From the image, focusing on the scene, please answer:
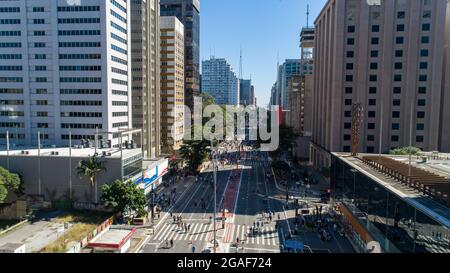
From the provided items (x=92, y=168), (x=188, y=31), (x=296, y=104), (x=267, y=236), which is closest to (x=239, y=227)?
(x=267, y=236)

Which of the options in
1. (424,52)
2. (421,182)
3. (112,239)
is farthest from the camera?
(424,52)

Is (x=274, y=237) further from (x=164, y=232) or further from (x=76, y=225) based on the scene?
(x=76, y=225)

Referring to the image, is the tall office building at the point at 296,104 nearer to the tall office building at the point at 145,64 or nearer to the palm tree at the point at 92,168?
the tall office building at the point at 145,64

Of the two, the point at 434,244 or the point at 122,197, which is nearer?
the point at 434,244

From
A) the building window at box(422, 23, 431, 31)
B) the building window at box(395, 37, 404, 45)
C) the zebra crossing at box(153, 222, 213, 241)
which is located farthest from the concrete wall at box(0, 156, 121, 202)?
the building window at box(422, 23, 431, 31)

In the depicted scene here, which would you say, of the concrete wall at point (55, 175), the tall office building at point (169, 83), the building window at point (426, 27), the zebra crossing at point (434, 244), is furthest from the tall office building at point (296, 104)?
the zebra crossing at point (434, 244)

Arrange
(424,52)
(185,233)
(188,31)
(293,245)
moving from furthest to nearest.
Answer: (188,31) → (424,52) → (185,233) → (293,245)

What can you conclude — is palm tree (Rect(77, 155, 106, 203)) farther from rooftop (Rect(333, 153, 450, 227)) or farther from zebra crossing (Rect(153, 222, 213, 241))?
rooftop (Rect(333, 153, 450, 227))
